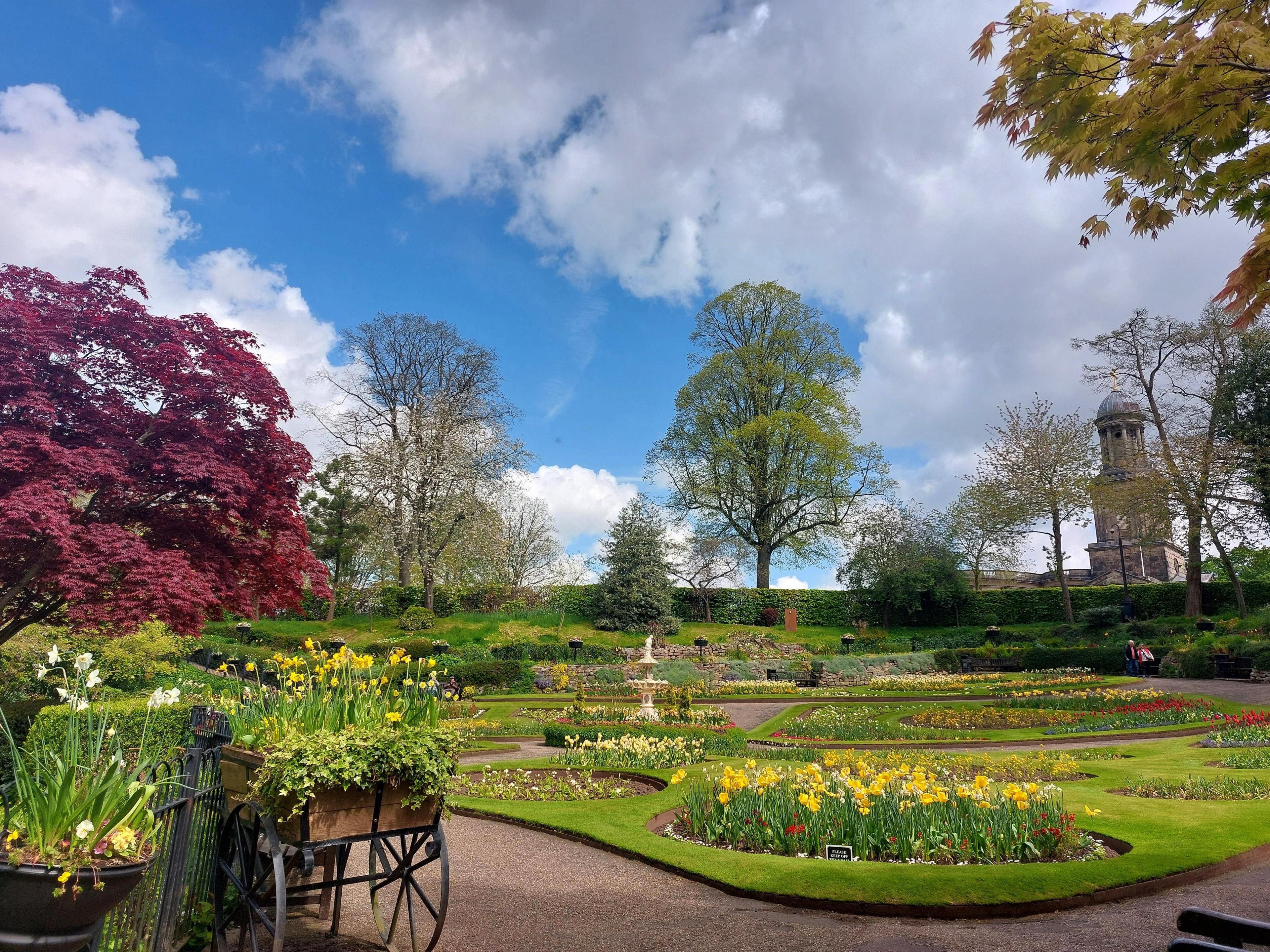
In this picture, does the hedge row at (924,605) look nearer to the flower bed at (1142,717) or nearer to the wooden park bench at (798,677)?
the wooden park bench at (798,677)

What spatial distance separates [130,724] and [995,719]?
570 inches

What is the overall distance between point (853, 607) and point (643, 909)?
34570 mm

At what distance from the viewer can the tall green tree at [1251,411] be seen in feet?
91.2

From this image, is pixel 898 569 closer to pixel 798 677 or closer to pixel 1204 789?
pixel 798 677

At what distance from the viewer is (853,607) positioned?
123 ft

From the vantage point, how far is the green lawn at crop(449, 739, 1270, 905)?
4934 millimetres

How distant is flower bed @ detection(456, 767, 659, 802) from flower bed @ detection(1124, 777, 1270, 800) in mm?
5308

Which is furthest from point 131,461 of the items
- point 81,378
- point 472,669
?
point 472,669

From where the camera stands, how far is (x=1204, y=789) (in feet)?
25.8

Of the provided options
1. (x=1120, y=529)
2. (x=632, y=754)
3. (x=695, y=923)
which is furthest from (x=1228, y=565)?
(x=695, y=923)

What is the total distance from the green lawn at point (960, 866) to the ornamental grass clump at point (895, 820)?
1.07 ft

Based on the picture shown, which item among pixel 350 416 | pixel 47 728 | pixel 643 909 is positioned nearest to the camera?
pixel 643 909

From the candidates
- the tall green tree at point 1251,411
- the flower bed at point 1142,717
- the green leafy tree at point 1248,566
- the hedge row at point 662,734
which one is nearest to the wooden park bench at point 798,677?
the flower bed at point 1142,717

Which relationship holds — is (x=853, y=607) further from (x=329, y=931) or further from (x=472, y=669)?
(x=329, y=931)
